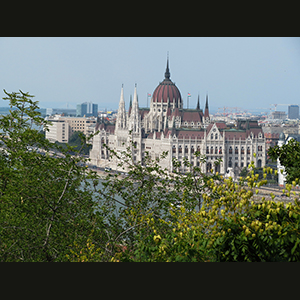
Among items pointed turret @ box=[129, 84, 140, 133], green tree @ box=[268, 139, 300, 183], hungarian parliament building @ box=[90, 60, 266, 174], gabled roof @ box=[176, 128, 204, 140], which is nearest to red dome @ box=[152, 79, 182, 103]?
hungarian parliament building @ box=[90, 60, 266, 174]

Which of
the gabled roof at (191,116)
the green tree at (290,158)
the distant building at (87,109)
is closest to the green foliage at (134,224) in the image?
the green tree at (290,158)

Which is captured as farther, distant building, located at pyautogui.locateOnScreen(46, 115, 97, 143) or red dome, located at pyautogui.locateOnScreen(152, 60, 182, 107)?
distant building, located at pyautogui.locateOnScreen(46, 115, 97, 143)

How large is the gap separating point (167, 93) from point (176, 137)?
33.2 feet

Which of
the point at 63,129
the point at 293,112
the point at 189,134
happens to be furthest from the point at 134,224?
the point at 293,112

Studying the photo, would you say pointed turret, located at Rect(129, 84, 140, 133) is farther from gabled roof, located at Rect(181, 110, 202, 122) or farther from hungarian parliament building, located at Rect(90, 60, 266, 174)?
gabled roof, located at Rect(181, 110, 202, 122)

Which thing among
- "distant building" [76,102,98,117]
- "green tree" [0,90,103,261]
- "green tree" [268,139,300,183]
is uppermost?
"distant building" [76,102,98,117]

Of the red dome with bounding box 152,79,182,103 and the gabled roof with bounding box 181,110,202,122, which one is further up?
the red dome with bounding box 152,79,182,103

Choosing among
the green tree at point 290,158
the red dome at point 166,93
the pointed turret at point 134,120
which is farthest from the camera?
the red dome at point 166,93

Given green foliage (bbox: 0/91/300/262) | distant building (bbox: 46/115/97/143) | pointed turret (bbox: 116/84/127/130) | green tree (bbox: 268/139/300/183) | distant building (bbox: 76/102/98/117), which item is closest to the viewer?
green foliage (bbox: 0/91/300/262)

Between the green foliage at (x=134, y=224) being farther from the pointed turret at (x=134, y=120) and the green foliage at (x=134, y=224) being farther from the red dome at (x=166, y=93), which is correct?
the red dome at (x=166, y=93)

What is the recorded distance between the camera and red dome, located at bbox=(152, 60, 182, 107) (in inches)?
2173

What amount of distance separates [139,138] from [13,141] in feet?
A: 136

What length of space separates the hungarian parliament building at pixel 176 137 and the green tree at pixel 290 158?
34.4m

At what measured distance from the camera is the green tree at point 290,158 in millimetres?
7469
